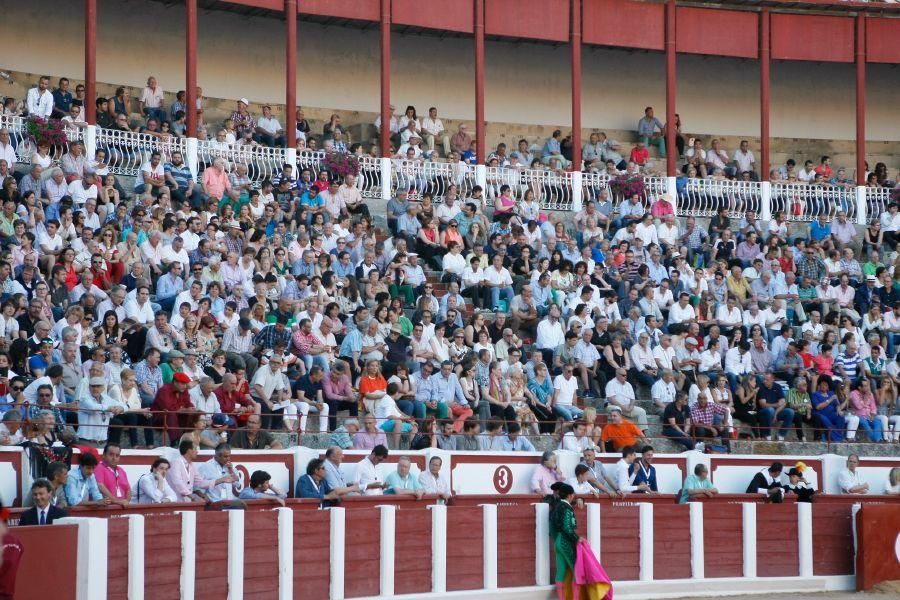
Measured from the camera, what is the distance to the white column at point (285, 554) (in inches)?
543

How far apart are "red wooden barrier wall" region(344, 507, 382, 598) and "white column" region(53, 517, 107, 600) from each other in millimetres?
3055

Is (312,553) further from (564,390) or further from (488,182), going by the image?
(488,182)

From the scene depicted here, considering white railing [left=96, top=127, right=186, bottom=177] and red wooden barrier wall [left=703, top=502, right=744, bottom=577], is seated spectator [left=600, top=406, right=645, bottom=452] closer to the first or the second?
red wooden barrier wall [left=703, top=502, right=744, bottom=577]

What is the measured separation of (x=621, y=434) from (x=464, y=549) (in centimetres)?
358

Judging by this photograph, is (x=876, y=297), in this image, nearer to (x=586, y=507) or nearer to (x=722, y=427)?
(x=722, y=427)

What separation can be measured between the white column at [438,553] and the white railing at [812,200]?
14.5 meters

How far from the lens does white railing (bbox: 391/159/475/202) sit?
2556 cm

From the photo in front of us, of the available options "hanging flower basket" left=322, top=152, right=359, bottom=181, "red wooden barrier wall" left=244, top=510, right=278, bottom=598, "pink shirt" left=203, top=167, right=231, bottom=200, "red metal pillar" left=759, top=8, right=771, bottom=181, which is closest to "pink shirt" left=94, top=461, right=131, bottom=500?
"red wooden barrier wall" left=244, top=510, right=278, bottom=598

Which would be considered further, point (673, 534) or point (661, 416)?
point (661, 416)

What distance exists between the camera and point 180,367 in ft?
51.9

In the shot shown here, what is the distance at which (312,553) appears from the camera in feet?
46.2

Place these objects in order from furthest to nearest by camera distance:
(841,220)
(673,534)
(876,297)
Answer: (841,220), (876,297), (673,534)

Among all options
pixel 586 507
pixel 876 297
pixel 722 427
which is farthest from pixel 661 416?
pixel 876 297

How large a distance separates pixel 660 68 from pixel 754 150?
2.39m
